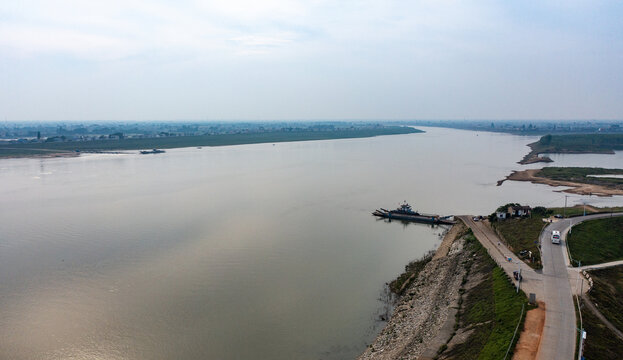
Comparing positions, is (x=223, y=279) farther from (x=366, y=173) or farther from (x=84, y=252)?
(x=366, y=173)

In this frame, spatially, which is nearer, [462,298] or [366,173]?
[462,298]

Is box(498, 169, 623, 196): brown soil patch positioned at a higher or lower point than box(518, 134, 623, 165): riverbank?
lower

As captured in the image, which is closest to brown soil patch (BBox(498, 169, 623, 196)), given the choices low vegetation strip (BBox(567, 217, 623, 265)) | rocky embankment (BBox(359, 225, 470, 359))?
low vegetation strip (BBox(567, 217, 623, 265))

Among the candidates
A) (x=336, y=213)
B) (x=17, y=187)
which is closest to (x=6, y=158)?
(x=17, y=187)

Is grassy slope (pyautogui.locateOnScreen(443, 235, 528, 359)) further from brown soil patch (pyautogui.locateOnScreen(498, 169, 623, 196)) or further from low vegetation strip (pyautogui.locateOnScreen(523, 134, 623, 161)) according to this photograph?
low vegetation strip (pyautogui.locateOnScreen(523, 134, 623, 161))

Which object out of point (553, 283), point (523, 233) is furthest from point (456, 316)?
point (523, 233)

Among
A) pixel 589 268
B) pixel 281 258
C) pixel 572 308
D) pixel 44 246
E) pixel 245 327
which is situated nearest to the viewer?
pixel 572 308
